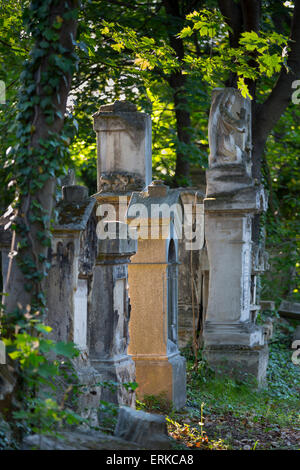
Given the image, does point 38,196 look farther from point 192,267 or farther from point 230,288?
point 192,267

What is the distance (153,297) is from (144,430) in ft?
9.87

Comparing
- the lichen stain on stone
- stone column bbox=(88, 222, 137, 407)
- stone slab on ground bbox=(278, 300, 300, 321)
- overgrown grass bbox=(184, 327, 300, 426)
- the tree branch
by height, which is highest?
the tree branch

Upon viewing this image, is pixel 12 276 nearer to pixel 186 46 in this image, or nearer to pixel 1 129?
pixel 1 129

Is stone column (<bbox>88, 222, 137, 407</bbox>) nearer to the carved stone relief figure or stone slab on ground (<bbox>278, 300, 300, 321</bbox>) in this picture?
the carved stone relief figure

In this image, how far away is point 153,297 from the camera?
7938 millimetres

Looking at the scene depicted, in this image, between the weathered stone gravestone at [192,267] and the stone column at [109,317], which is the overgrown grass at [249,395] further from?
the stone column at [109,317]

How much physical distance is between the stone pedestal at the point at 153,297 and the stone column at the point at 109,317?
104 cm

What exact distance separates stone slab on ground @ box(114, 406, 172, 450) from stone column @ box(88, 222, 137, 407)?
56.1 inches

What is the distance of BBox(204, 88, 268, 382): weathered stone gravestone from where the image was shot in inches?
378

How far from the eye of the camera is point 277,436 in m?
6.92

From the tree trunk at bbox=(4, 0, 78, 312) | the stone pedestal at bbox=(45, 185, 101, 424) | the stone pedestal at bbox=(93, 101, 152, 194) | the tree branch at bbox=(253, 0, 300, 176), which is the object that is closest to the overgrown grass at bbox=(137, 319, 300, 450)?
the stone pedestal at bbox=(45, 185, 101, 424)

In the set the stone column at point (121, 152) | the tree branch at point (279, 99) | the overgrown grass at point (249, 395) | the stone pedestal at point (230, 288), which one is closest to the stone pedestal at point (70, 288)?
the overgrown grass at point (249, 395)

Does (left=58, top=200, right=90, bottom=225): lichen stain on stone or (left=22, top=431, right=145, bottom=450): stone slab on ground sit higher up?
(left=58, top=200, right=90, bottom=225): lichen stain on stone

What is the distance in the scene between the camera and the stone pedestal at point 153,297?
7.81 metres
